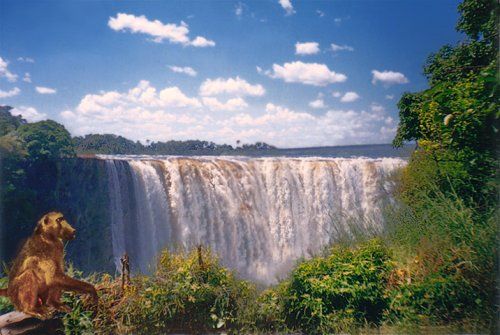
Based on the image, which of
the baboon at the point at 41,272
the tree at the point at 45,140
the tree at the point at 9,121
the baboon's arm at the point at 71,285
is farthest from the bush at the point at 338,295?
the tree at the point at 9,121

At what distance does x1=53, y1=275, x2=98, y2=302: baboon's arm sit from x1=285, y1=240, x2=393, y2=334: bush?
6.46 ft

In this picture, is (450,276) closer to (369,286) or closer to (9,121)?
(369,286)

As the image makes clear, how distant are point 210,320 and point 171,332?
0.38 metres

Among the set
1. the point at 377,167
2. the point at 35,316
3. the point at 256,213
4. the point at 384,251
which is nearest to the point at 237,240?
the point at 256,213

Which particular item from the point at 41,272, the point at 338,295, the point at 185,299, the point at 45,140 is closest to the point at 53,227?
the point at 41,272

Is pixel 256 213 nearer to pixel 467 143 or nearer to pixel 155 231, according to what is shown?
pixel 155 231

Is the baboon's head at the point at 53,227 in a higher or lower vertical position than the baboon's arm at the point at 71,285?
higher

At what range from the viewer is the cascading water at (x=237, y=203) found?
1338 cm

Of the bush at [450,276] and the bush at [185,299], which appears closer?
the bush at [450,276]

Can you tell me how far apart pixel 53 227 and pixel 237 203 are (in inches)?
462

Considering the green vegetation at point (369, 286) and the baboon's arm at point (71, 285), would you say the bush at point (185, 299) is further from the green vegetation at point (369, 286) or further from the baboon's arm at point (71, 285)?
the baboon's arm at point (71, 285)

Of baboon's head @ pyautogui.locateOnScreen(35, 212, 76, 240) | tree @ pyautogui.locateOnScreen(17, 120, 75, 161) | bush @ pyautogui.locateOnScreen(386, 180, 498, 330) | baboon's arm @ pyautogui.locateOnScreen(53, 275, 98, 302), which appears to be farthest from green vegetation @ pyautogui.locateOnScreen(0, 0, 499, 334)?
tree @ pyautogui.locateOnScreen(17, 120, 75, 161)

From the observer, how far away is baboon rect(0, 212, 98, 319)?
115 inches

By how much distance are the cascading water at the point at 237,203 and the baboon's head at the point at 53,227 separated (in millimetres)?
9542
